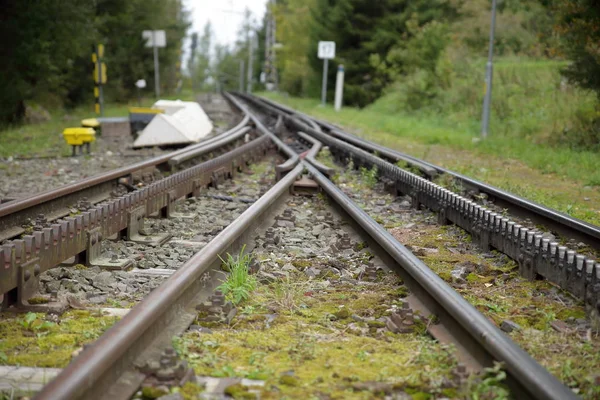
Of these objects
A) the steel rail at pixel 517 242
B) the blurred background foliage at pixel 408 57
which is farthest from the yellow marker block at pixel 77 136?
the blurred background foliage at pixel 408 57

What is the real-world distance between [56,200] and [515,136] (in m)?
13.5

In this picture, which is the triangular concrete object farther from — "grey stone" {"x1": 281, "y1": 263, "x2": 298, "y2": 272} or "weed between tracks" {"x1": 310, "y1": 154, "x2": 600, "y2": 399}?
"grey stone" {"x1": 281, "y1": 263, "x2": 298, "y2": 272}

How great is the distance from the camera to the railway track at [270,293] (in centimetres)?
301

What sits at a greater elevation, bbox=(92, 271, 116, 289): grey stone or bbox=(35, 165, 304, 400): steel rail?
bbox=(35, 165, 304, 400): steel rail

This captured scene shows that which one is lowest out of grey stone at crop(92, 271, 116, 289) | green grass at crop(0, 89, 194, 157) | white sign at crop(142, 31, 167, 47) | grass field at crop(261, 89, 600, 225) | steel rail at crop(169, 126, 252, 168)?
green grass at crop(0, 89, 194, 157)

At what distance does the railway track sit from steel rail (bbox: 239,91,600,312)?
5 cm

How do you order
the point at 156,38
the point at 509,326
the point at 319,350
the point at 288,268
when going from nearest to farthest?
the point at 319,350 → the point at 509,326 → the point at 288,268 → the point at 156,38

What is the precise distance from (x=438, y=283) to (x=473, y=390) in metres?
1.13

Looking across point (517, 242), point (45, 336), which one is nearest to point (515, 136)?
point (517, 242)

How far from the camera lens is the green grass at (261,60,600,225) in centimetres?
1089

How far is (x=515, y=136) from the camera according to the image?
18781 millimetres

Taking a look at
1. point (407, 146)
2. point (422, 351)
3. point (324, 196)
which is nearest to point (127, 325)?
point (422, 351)

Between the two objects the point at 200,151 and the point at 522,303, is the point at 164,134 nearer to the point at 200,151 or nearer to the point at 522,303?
the point at 200,151

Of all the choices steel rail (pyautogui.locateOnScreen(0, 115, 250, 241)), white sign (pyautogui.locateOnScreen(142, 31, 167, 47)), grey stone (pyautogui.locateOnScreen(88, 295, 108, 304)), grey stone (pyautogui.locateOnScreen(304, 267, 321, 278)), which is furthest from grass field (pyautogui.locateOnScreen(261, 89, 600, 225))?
white sign (pyautogui.locateOnScreen(142, 31, 167, 47))
